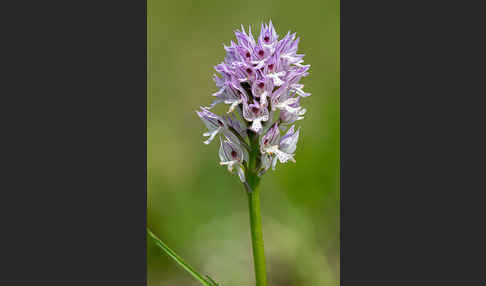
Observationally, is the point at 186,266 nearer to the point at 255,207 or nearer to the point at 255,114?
the point at 255,207

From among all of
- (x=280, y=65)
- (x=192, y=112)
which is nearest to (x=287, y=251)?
(x=192, y=112)

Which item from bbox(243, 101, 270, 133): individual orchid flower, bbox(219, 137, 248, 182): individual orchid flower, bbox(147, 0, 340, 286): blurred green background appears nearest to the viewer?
bbox(243, 101, 270, 133): individual orchid flower

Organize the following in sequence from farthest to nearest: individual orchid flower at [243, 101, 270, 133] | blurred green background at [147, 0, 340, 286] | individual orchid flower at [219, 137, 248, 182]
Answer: blurred green background at [147, 0, 340, 286] < individual orchid flower at [219, 137, 248, 182] < individual orchid flower at [243, 101, 270, 133]

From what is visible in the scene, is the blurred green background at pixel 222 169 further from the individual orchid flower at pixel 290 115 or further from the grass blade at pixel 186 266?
the individual orchid flower at pixel 290 115

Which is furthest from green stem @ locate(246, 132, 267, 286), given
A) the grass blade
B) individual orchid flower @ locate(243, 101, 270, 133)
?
the grass blade

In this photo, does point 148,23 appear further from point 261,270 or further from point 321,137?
point 261,270

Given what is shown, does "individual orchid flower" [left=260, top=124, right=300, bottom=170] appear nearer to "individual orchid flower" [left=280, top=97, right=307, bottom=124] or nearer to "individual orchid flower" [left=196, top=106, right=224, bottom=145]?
"individual orchid flower" [left=280, top=97, right=307, bottom=124]

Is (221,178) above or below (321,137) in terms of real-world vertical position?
below
